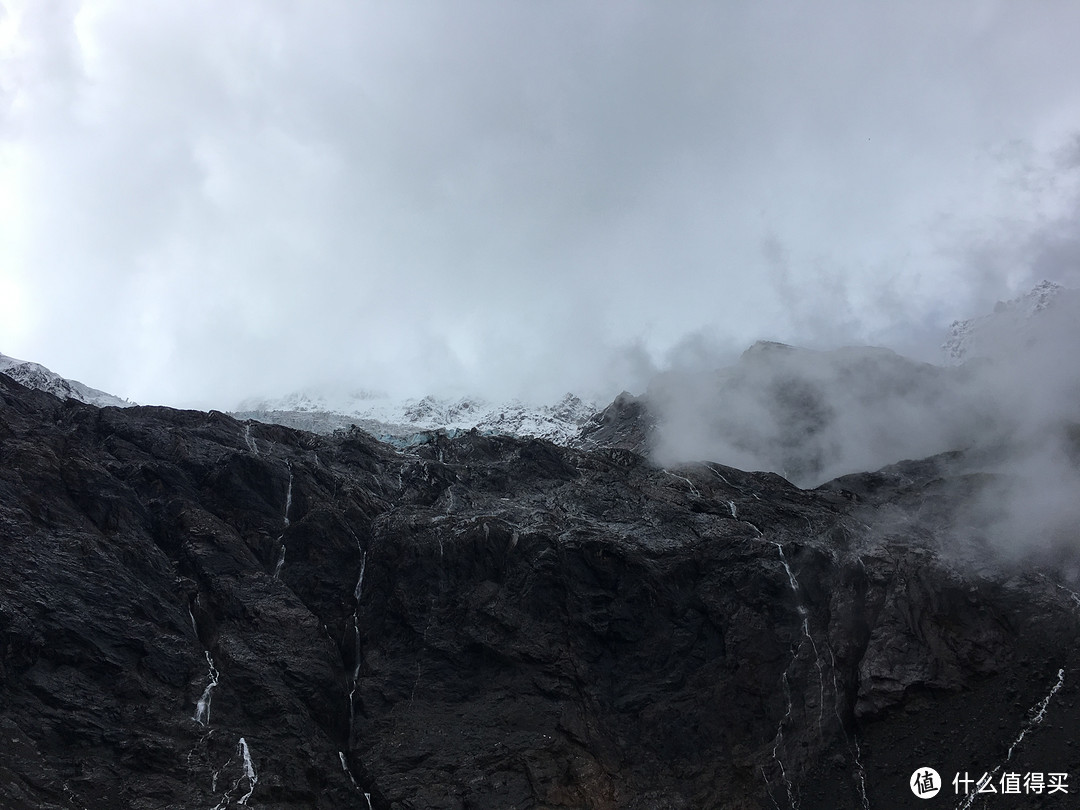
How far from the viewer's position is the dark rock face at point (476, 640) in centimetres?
6438

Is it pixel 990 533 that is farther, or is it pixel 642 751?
pixel 990 533

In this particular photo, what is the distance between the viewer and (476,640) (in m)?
79.0

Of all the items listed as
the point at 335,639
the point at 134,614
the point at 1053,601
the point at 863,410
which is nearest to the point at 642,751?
the point at 335,639

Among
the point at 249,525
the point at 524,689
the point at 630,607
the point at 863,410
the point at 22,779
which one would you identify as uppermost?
the point at 863,410

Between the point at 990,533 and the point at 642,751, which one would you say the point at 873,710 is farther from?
the point at 990,533

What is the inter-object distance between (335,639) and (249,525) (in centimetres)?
1606

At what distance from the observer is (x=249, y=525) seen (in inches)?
3440
